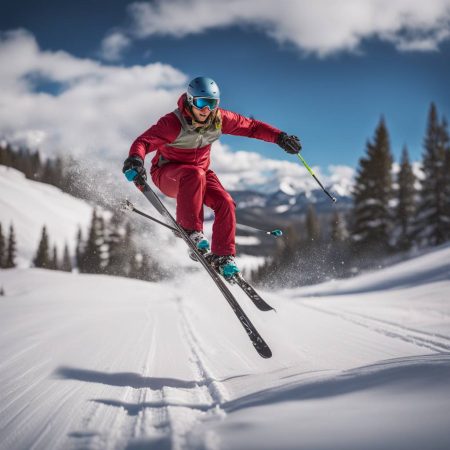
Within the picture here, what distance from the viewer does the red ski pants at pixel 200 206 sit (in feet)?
14.8

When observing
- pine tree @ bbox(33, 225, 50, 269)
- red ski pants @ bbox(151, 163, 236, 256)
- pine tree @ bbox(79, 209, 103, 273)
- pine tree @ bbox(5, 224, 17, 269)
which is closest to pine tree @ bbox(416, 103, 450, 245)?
red ski pants @ bbox(151, 163, 236, 256)

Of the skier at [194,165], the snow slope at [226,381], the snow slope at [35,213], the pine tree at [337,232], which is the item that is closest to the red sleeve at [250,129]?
the skier at [194,165]

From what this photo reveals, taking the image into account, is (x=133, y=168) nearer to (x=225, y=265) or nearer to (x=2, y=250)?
(x=225, y=265)

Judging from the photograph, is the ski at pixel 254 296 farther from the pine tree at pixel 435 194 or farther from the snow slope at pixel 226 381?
the pine tree at pixel 435 194

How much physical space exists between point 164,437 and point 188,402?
58cm

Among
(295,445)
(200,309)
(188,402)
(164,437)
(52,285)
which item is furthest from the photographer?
(52,285)

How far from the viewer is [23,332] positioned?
496 cm

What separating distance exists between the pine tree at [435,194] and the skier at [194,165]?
99.6ft

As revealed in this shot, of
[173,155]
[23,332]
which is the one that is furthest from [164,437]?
[23,332]

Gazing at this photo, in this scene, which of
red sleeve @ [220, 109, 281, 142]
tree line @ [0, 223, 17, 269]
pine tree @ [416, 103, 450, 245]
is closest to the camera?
red sleeve @ [220, 109, 281, 142]

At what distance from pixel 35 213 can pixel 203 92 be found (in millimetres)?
89795

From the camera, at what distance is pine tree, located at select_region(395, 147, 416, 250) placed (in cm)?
3067

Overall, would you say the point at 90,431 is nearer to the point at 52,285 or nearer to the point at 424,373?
the point at 424,373

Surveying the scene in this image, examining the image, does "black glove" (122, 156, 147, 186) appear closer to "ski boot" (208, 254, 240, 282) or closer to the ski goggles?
the ski goggles
